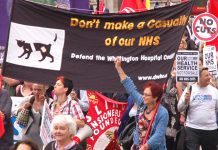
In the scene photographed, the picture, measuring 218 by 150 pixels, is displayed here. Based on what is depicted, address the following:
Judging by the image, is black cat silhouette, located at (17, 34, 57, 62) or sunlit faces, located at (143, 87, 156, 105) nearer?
sunlit faces, located at (143, 87, 156, 105)

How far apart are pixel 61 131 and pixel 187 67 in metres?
4.18

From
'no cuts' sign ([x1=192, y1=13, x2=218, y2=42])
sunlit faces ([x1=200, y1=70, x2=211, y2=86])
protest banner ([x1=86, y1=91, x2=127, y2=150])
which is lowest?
protest banner ([x1=86, y1=91, x2=127, y2=150])

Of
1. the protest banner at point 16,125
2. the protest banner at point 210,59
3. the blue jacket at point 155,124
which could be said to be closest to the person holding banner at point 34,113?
the protest banner at point 16,125

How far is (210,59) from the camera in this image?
1297 centimetres

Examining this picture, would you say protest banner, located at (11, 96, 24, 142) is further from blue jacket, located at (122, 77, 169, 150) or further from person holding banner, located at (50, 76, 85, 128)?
blue jacket, located at (122, 77, 169, 150)

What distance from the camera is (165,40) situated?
8.79m

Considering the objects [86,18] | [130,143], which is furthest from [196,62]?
[86,18]

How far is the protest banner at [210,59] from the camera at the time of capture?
42.0 feet

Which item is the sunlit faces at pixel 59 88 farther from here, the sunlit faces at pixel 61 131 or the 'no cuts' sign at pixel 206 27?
the 'no cuts' sign at pixel 206 27

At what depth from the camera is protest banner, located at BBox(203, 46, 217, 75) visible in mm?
12812

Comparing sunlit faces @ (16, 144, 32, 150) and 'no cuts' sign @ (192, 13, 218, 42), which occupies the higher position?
'no cuts' sign @ (192, 13, 218, 42)

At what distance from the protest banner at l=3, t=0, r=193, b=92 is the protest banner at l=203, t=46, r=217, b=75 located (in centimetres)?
407

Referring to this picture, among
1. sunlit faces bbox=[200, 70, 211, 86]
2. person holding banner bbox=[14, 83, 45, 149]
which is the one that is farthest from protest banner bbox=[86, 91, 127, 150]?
person holding banner bbox=[14, 83, 45, 149]

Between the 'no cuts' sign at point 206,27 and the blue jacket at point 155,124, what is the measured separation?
695 centimetres
